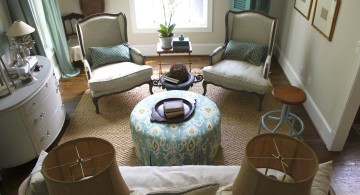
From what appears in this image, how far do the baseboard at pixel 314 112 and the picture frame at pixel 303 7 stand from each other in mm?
781

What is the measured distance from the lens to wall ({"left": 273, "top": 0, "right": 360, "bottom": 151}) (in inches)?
99.0

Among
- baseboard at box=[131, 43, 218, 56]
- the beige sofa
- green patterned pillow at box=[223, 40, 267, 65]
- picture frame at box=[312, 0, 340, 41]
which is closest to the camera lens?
the beige sofa

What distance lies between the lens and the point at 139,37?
472 cm

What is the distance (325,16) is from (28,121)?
3.07m

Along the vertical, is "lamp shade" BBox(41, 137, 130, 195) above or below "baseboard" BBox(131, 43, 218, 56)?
above

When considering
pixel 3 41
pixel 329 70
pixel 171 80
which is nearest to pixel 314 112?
pixel 329 70

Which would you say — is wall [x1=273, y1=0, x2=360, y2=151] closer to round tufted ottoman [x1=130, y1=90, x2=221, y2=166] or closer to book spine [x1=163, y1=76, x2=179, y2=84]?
round tufted ottoman [x1=130, y1=90, x2=221, y2=166]

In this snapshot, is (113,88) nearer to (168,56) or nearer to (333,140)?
(168,56)

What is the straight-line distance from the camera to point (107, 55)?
3.64 meters

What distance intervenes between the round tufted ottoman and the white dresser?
878 millimetres

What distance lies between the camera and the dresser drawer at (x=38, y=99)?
249 centimetres

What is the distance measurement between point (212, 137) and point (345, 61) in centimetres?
140

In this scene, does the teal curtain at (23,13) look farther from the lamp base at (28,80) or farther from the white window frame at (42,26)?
the lamp base at (28,80)

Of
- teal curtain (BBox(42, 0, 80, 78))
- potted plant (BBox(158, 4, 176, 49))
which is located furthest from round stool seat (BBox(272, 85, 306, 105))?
teal curtain (BBox(42, 0, 80, 78))
